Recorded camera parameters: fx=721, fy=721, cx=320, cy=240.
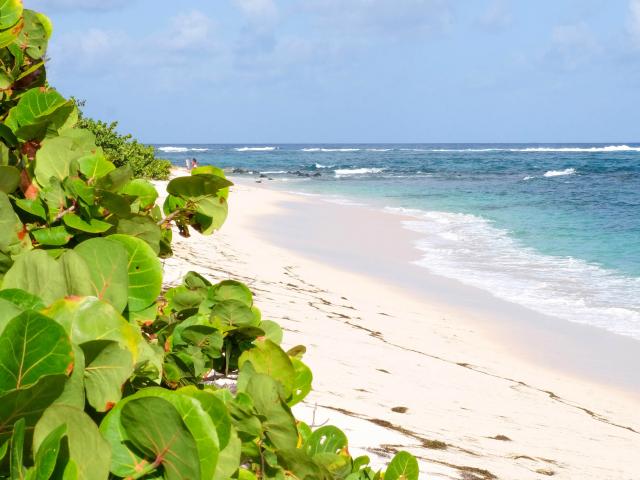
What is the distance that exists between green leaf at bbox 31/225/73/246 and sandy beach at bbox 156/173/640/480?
6.90 ft

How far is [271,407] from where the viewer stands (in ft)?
3.23

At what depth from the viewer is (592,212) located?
65.4 feet

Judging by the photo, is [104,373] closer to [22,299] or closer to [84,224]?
[22,299]

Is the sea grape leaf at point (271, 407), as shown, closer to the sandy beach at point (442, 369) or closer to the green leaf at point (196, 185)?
the green leaf at point (196, 185)

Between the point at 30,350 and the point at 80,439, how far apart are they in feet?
0.27

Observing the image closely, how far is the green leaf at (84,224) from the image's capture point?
102cm

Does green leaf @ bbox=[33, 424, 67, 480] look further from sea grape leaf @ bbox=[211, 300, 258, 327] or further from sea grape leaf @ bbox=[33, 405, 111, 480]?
sea grape leaf @ bbox=[211, 300, 258, 327]

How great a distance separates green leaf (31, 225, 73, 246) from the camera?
3.32ft

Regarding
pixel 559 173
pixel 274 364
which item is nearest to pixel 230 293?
pixel 274 364

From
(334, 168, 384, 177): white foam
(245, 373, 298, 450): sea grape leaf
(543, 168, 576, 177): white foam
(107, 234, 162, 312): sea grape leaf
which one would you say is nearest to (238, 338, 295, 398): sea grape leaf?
(245, 373, 298, 450): sea grape leaf

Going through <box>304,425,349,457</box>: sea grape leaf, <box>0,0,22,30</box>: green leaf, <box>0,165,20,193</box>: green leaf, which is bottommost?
<box>304,425,349,457</box>: sea grape leaf

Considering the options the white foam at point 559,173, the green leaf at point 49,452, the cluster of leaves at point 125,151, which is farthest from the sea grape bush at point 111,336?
the white foam at point 559,173

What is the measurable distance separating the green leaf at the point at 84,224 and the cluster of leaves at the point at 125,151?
43.3 ft

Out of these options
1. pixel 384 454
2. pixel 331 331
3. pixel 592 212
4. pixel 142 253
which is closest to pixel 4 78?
pixel 142 253
